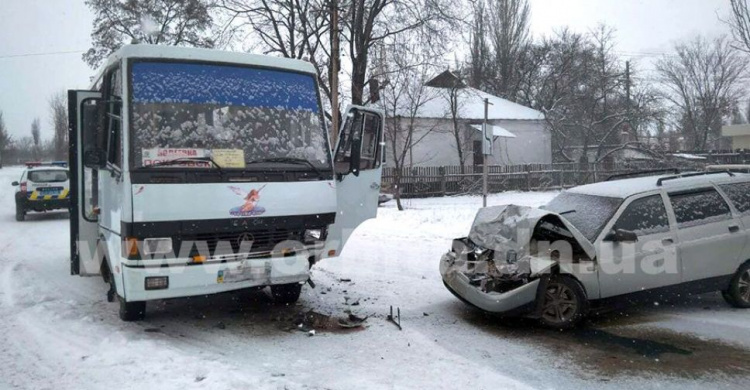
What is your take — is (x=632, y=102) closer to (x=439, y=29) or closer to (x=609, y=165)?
(x=609, y=165)

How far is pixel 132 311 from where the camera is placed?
255 inches

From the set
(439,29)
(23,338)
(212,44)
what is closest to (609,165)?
(439,29)

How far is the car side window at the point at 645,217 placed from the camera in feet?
22.0

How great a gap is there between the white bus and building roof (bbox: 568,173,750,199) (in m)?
3.06

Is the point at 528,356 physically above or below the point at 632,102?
below

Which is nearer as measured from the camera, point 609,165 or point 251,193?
point 251,193

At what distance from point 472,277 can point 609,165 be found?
2821 centimetres

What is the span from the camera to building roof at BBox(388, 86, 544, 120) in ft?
105

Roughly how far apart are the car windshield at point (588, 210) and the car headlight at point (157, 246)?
462 centimetres

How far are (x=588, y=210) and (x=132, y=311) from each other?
5544 millimetres

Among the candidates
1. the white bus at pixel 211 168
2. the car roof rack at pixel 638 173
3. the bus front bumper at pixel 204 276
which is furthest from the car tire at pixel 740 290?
the bus front bumper at pixel 204 276

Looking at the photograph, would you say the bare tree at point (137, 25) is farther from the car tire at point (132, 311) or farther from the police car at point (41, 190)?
the car tire at point (132, 311)

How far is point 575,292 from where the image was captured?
20.8 feet

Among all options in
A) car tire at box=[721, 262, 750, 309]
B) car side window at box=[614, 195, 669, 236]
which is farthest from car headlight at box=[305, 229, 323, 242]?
car tire at box=[721, 262, 750, 309]
